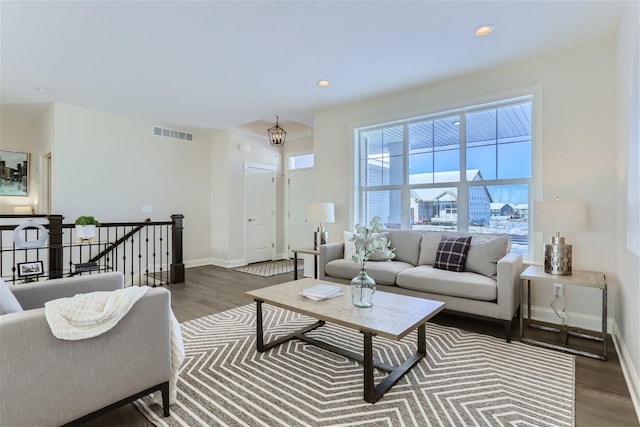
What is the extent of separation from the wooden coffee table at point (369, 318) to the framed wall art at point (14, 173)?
5776 millimetres

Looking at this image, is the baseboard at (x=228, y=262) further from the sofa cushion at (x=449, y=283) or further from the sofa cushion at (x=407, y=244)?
the sofa cushion at (x=449, y=283)

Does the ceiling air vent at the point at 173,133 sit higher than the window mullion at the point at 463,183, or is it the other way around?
the ceiling air vent at the point at 173,133

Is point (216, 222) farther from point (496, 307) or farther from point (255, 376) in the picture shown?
point (496, 307)

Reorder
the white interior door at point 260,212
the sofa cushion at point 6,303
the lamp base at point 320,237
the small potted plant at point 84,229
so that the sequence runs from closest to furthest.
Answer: the sofa cushion at point 6,303 → the small potted plant at point 84,229 → the lamp base at point 320,237 → the white interior door at point 260,212

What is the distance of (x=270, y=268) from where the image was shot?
606cm

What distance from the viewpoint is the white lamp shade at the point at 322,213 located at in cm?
461

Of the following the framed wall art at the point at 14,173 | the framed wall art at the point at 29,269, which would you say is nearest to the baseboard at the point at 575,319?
the framed wall art at the point at 29,269

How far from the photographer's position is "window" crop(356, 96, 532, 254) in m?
3.52

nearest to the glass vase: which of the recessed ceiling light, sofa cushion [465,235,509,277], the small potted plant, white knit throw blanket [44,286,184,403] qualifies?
white knit throw blanket [44,286,184,403]

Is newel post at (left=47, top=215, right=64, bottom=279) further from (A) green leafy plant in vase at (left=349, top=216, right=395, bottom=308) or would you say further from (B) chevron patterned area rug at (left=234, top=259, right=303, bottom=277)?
(A) green leafy plant in vase at (left=349, top=216, right=395, bottom=308)

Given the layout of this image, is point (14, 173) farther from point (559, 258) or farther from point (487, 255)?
point (559, 258)

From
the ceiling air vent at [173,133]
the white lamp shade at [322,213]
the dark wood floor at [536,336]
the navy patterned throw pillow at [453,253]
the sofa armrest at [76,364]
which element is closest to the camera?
the sofa armrest at [76,364]

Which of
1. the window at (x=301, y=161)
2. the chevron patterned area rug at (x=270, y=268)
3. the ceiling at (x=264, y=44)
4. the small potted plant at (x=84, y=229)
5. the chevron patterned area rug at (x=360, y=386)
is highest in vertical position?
the ceiling at (x=264, y=44)

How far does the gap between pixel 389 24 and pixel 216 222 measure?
5.03 meters
